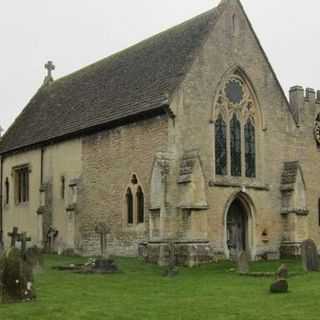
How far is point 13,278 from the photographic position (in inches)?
650

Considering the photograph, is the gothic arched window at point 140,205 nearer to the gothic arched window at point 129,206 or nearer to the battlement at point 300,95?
the gothic arched window at point 129,206

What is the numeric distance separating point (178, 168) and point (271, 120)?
7.07m

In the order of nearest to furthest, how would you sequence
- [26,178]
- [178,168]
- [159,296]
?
[159,296] → [178,168] → [26,178]

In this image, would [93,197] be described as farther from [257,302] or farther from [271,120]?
[257,302]

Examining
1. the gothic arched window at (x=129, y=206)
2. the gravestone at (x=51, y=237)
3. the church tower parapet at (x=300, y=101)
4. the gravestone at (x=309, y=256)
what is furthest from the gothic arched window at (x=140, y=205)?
the church tower parapet at (x=300, y=101)

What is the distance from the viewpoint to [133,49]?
129 ft

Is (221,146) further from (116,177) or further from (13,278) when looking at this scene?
(13,278)

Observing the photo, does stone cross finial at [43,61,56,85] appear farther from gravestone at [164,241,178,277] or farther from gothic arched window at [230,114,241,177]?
gravestone at [164,241,178,277]

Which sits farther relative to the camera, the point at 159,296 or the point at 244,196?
the point at 244,196

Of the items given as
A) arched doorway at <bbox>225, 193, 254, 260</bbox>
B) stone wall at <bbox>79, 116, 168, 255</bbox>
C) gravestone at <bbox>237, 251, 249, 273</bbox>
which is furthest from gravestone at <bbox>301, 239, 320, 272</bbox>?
stone wall at <bbox>79, 116, 168, 255</bbox>

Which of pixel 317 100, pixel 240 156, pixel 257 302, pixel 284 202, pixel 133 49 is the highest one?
pixel 133 49

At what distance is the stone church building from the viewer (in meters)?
30.0

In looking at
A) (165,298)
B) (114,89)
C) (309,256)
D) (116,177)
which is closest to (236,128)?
(116,177)

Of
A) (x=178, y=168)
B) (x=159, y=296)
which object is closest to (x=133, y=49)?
(x=178, y=168)
